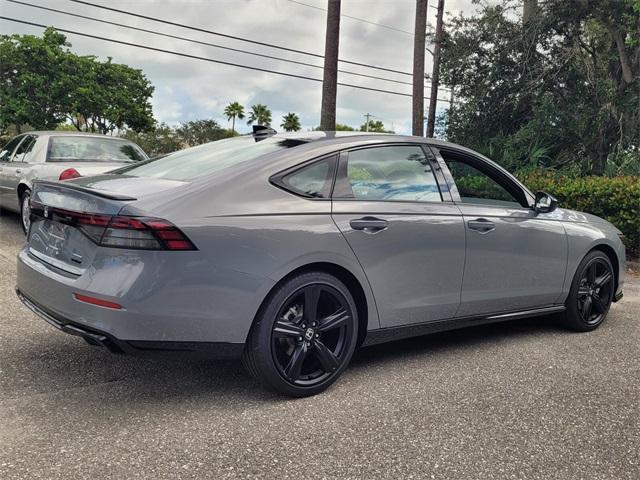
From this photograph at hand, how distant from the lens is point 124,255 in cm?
282

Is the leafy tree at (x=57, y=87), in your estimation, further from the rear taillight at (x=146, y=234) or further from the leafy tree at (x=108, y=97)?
the rear taillight at (x=146, y=234)

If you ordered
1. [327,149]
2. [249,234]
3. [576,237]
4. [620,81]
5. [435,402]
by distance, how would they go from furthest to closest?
[620,81] → [576,237] → [327,149] → [435,402] → [249,234]

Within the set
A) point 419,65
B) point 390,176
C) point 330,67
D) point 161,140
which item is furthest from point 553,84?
point 161,140

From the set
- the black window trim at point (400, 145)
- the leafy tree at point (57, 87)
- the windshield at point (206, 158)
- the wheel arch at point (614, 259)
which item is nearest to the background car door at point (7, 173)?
the windshield at point (206, 158)

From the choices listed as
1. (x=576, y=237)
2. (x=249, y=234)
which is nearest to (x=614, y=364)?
(x=576, y=237)

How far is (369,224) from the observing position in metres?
3.46

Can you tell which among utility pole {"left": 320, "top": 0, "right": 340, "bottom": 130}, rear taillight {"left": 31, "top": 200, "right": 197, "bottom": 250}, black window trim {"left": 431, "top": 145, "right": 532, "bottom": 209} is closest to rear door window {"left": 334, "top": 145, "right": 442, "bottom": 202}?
black window trim {"left": 431, "top": 145, "right": 532, "bottom": 209}

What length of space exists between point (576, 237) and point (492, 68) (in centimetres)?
1081

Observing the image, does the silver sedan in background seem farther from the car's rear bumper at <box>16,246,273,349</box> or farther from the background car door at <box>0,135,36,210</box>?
the car's rear bumper at <box>16,246,273,349</box>

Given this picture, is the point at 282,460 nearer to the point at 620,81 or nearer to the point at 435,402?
the point at 435,402

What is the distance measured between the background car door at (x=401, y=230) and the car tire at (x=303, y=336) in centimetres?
27

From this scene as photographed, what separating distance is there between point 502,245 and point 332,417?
6.22 feet

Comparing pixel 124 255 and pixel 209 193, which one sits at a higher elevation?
pixel 209 193

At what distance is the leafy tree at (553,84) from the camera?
12695 millimetres
